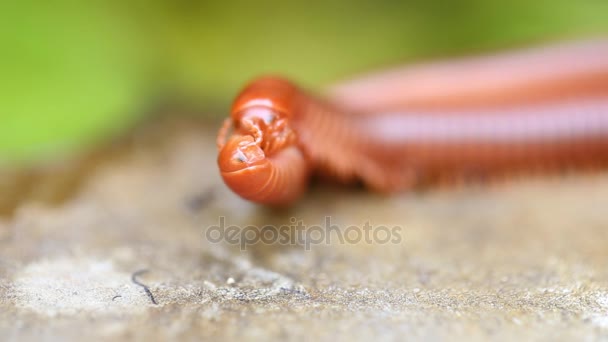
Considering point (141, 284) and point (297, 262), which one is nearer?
point (141, 284)

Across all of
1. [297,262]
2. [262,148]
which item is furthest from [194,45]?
[297,262]

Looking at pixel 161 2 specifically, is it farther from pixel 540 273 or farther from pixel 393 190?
pixel 540 273

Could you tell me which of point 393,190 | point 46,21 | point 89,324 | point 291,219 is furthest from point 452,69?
point 89,324

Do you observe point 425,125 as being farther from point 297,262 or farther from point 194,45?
point 194,45

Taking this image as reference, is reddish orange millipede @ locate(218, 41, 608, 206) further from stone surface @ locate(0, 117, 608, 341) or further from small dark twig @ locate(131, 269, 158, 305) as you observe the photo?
small dark twig @ locate(131, 269, 158, 305)

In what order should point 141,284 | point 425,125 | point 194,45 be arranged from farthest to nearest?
point 194,45, point 425,125, point 141,284

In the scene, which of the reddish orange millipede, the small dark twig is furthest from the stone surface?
the reddish orange millipede

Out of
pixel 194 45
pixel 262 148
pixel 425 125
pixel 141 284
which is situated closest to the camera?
pixel 141 284

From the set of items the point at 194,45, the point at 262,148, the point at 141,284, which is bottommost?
the point at 141,284
